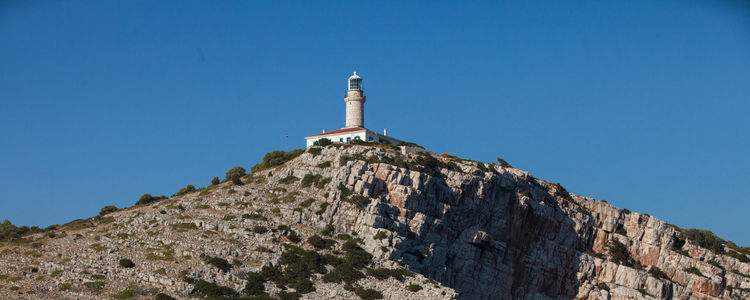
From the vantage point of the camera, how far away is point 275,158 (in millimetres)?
104062

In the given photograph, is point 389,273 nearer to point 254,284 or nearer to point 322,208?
point 322,208

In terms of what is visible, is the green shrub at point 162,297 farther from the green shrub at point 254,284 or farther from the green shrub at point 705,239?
the green shrub at point 705,239

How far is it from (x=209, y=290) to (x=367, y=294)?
11.7 m

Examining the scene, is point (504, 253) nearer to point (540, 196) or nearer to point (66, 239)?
point (540, 196)

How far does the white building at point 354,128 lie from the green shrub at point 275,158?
13.6ft

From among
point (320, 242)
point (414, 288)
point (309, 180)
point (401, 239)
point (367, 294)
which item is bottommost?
point (367, 294)

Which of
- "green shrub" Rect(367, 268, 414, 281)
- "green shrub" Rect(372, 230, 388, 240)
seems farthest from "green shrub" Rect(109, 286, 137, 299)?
"green shrub" Rect(372, 230, 388, 240)

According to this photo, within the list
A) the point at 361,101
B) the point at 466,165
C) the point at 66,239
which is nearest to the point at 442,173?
the point at 466,165

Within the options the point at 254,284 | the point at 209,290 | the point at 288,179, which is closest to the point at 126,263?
the point at 209,290

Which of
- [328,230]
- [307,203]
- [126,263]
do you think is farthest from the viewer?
[307,203]

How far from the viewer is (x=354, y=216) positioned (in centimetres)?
8288

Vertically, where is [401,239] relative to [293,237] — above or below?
above

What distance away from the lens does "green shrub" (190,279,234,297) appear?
6988 cm

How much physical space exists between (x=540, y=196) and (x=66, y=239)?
4506 centimetres
